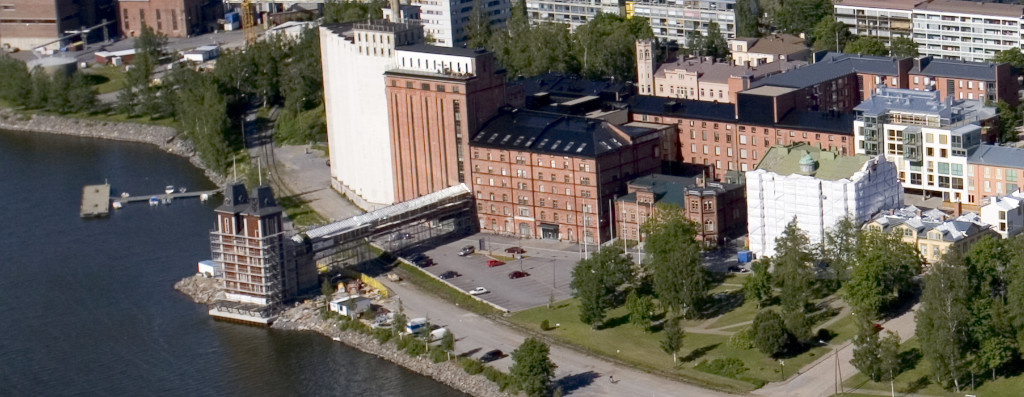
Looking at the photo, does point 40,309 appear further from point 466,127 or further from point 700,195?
point 700,195

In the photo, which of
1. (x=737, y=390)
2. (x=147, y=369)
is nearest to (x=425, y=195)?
(x=147, y=369)

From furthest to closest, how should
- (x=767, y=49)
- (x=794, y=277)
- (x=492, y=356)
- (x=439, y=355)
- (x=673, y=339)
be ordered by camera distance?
(x=767, y=49) → (x=794, y=277) → (x=439, y=355) → (x=492, y=356) → (x=673, y=339)

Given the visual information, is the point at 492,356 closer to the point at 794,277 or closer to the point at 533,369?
the point at 533,369

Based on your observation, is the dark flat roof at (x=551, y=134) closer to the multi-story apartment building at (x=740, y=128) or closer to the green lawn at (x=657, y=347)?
the multi-story apartment building at (x=740, y=128)

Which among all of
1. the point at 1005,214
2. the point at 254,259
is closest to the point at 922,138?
the point at 1005,214

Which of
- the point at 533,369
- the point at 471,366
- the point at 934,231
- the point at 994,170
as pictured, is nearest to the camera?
the point at 533,369


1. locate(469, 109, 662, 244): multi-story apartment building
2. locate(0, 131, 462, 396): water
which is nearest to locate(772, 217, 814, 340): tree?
locate(469, 109, 662, 244): multi-story apartment building

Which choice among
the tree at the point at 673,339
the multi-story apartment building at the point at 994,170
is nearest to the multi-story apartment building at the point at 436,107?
the tree at the point at 673,339
